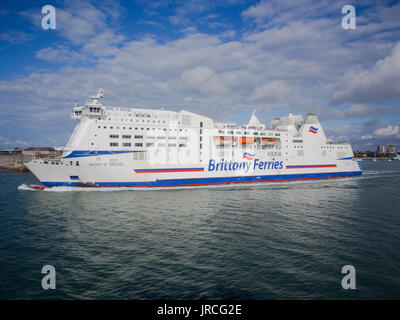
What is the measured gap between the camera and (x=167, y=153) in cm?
2589

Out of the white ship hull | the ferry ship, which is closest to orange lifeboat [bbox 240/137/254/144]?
the ferry ship

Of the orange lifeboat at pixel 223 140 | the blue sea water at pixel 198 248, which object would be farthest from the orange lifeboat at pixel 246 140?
the blue sea water at pixel 198 248

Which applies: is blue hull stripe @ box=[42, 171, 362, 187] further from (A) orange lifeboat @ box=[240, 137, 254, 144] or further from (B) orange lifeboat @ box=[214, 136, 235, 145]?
(A) orange lifeboat @ box=[240, 137, 254, 144]

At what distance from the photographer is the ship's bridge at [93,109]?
81.5ft

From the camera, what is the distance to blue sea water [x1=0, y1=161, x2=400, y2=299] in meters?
7.64

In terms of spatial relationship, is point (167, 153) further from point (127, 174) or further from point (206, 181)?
point (206, 181)

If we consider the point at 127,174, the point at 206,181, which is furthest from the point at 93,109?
the point at 206,181

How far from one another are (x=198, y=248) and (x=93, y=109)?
812 inches
